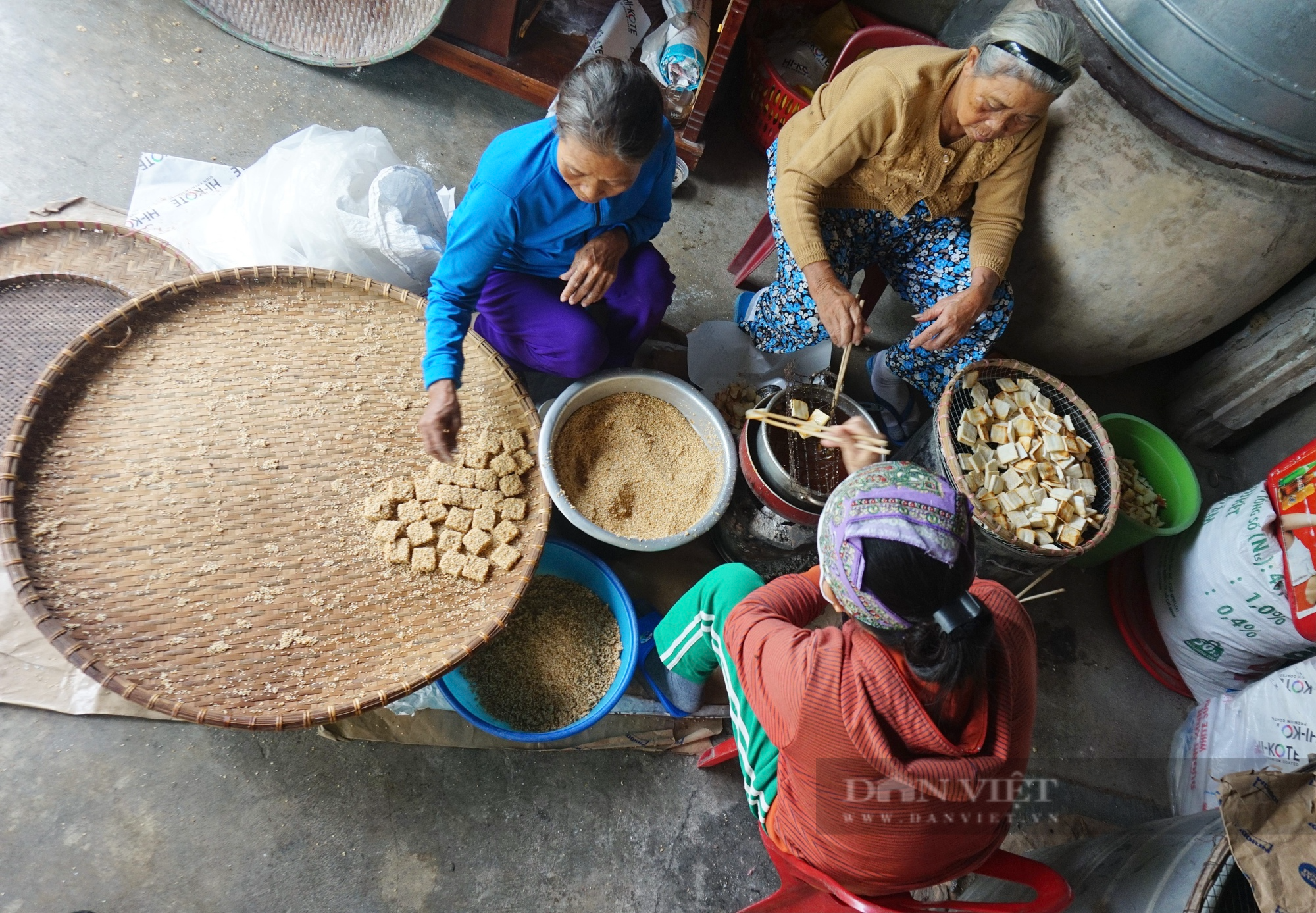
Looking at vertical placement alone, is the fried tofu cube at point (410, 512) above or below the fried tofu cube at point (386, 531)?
above

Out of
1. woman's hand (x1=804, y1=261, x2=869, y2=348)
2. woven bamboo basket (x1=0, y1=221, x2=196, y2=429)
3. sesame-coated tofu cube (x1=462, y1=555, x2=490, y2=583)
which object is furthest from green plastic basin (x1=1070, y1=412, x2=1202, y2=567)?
woven bamboo basket (x1=0, y1=221, x2=196, y2=429)

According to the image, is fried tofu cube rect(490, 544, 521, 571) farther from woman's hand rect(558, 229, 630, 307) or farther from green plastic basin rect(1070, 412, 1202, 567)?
green plastic basin rect(1070, 412, 1202, 567)

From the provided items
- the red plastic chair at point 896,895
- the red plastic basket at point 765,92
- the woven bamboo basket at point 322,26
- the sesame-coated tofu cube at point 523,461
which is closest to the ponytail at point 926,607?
the red plastic chair at point 896,895

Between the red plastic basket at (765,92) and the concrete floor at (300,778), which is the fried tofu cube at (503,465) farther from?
the red plastic basket at (765,92)

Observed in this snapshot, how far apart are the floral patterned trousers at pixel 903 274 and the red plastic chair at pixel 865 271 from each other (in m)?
0.25

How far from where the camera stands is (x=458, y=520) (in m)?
1.76

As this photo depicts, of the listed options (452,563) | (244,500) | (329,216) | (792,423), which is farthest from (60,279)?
(792,423)

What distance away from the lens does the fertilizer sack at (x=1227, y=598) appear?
1956 mm

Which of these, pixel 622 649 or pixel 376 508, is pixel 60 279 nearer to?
pixel 376 508

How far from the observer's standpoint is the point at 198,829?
1758 millimetres

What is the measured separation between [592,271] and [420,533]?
2.56 ft

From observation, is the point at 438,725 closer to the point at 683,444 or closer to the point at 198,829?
the point at 198,829

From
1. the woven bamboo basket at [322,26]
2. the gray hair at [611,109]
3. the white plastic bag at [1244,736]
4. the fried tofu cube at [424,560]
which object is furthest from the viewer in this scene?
the woven bamboo basket at [322,26]

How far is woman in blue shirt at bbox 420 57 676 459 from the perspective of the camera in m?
1.44
